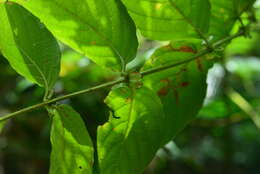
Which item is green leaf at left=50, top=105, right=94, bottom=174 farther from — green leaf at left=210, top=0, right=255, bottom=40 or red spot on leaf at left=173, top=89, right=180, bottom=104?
green leaf at left=210, top=0, right=255, bottom=40

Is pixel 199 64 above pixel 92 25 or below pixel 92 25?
below

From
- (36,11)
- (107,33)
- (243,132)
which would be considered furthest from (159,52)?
(243,132)

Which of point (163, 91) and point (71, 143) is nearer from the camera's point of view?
point (71, 143)

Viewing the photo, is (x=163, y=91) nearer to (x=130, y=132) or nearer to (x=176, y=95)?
(x=176, y=95)

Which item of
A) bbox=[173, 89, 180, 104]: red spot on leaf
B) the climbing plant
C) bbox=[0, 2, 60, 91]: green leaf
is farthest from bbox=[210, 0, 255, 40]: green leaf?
bbox=[0, 2, 60, 91]: green leaf

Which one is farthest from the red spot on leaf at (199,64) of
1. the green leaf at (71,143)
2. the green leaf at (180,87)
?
the green leaf at (71,143)

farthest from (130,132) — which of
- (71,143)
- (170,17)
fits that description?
(170,17)

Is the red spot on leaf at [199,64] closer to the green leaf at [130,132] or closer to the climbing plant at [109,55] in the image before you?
the climbing plant at [109,55]
